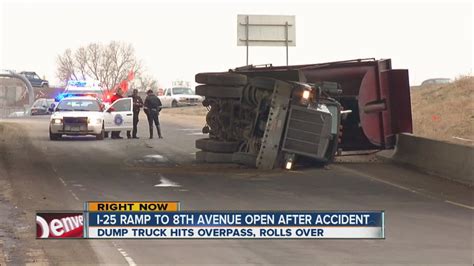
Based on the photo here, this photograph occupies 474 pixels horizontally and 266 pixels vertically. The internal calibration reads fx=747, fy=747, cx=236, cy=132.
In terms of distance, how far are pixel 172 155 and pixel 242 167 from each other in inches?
141

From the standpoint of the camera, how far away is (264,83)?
1670cm

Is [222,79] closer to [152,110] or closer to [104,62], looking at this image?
[152,110]

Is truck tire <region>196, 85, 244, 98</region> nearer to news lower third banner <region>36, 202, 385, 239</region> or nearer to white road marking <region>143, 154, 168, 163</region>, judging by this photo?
white road marking <region>143, 154, 168, 163</region>

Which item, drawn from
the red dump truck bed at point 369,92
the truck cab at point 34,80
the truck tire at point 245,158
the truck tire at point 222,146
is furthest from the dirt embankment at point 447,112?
the truck cab at point 34,80

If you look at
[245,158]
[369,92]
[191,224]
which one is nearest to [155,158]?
[245,158]

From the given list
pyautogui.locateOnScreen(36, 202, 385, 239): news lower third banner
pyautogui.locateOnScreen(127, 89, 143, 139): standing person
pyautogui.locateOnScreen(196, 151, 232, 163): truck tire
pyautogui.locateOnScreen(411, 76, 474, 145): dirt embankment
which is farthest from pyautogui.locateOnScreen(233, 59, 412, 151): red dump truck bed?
pyautogui.locateOnScreen(36, 202, 385, 239): news lower third banner

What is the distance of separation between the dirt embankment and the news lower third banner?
46.4 feet

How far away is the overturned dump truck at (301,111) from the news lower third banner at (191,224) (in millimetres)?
7396

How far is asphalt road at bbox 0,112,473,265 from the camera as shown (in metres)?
8.03

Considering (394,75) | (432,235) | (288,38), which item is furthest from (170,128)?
(432,235)

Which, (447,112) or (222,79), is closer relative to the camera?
(222,79)

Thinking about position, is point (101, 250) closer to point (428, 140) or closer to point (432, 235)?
point (432, 235)

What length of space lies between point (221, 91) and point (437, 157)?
515 centimetres

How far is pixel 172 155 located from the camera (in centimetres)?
1998
